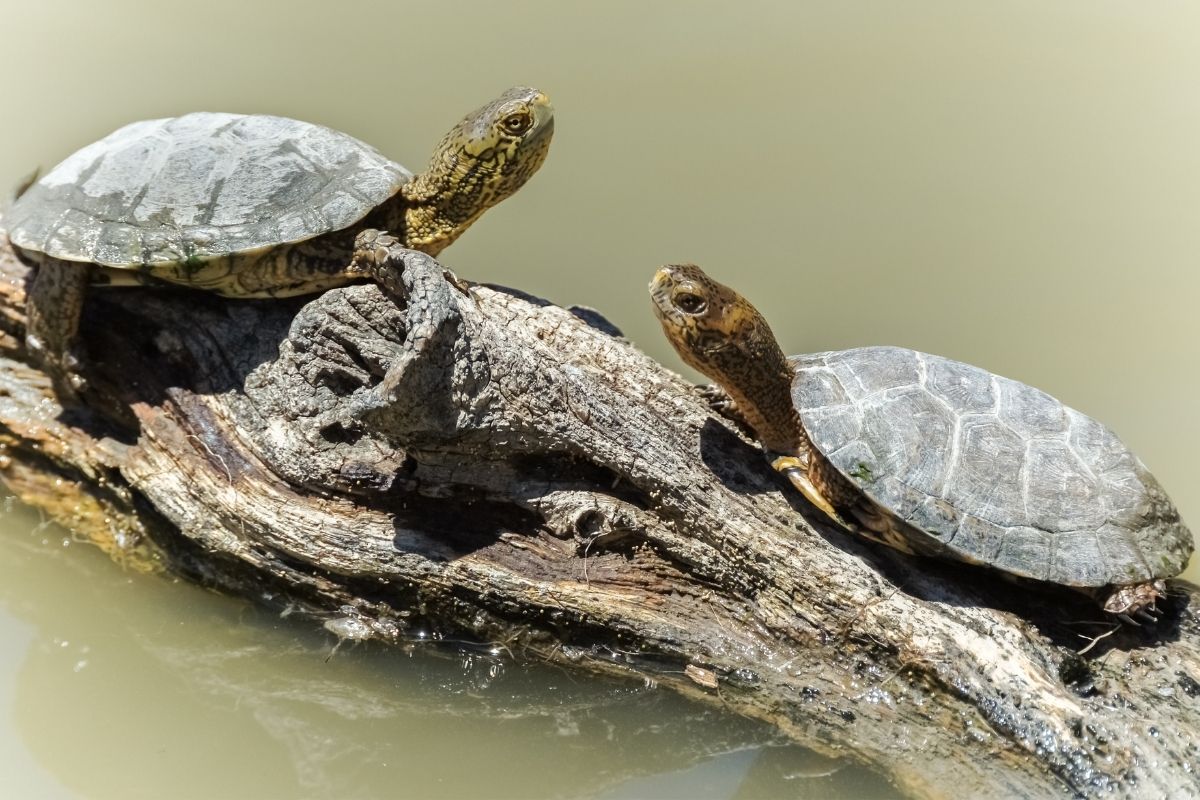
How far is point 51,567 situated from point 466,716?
61.1 inches

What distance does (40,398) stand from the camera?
3.04 m

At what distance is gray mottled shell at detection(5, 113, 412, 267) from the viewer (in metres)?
2.67

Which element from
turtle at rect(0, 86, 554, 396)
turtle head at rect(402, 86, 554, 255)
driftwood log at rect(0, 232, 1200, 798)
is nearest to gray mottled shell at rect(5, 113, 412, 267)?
turtle at rect(0, 86, 554, 396)

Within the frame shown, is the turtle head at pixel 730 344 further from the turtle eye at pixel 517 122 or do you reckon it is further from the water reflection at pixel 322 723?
the water reflection at pixel 322 723

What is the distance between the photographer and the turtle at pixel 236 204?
2682mm

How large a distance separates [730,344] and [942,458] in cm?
66

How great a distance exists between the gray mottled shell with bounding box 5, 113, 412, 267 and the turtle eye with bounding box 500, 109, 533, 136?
39 centimetres

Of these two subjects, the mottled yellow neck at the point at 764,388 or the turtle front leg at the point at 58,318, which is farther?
the turtle front leg at the point at 58,318

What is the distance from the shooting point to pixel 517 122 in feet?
9.27

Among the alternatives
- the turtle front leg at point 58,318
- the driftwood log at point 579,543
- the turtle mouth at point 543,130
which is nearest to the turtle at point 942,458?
the driftwood log at point 579,543

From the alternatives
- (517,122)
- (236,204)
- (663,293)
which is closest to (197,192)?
(236,204)

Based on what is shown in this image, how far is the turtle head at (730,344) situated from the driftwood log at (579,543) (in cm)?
14

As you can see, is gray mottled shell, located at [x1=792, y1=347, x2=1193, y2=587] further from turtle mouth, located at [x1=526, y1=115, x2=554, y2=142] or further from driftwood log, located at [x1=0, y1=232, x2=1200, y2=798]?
turtle mouth, located at [x1=526, y1=115, x2=554, y2=142]

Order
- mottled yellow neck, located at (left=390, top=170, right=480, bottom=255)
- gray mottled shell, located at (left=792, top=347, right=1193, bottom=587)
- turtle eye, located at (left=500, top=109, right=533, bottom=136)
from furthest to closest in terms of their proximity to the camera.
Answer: mottled yellow neck, located at (left=390, top=170, right=480, bottom=255), turtle eye, located at (left=500, top=109, right=533, bottom=136), gray mottled shell, located at (left=792, top=347, right=1193, bottom=587)
